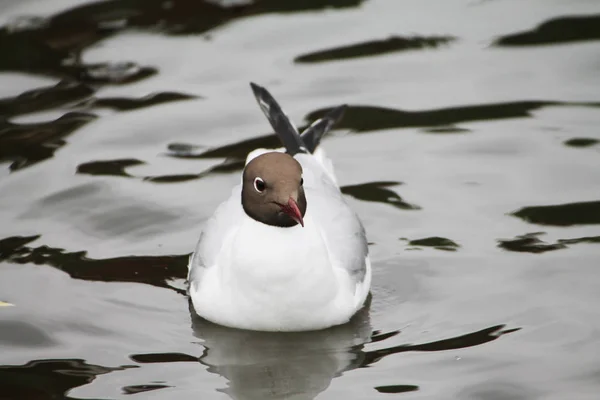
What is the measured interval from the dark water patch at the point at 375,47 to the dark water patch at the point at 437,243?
11.4 feet

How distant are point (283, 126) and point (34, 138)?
2435 mm

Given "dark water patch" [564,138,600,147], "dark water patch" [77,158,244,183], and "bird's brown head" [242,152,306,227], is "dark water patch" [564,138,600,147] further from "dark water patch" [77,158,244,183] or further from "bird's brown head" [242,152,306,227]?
"bird's brown head" [242,152,306,227]

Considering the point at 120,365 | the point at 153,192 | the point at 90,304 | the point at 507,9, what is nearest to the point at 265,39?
the point at 507,9

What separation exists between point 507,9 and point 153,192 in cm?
457

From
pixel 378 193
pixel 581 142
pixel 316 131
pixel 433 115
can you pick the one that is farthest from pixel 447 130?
pixel 316 131

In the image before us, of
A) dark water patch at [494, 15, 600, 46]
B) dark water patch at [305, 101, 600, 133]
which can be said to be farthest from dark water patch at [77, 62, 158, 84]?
dark water patch at [494, 15, 600, 46]

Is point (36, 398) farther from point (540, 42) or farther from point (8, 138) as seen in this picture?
Result: point (540, 42)

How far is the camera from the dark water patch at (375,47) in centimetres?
1106

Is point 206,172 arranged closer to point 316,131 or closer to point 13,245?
point 316,131

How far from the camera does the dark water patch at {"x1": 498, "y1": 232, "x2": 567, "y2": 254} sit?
773cm

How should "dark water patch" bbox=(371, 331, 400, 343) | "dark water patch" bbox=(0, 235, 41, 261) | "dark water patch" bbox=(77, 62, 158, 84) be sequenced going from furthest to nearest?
"dark water patch" bbox=(77, 62, 158, 84), "dark water patch" bbox=(0, 235, 41, 261), "dark water patch" bbox=(371, 331, 400, 343)

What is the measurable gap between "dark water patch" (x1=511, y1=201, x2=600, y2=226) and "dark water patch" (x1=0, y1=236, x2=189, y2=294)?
7.79 ft

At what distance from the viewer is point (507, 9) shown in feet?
38.1

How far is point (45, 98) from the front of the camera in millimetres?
10469
